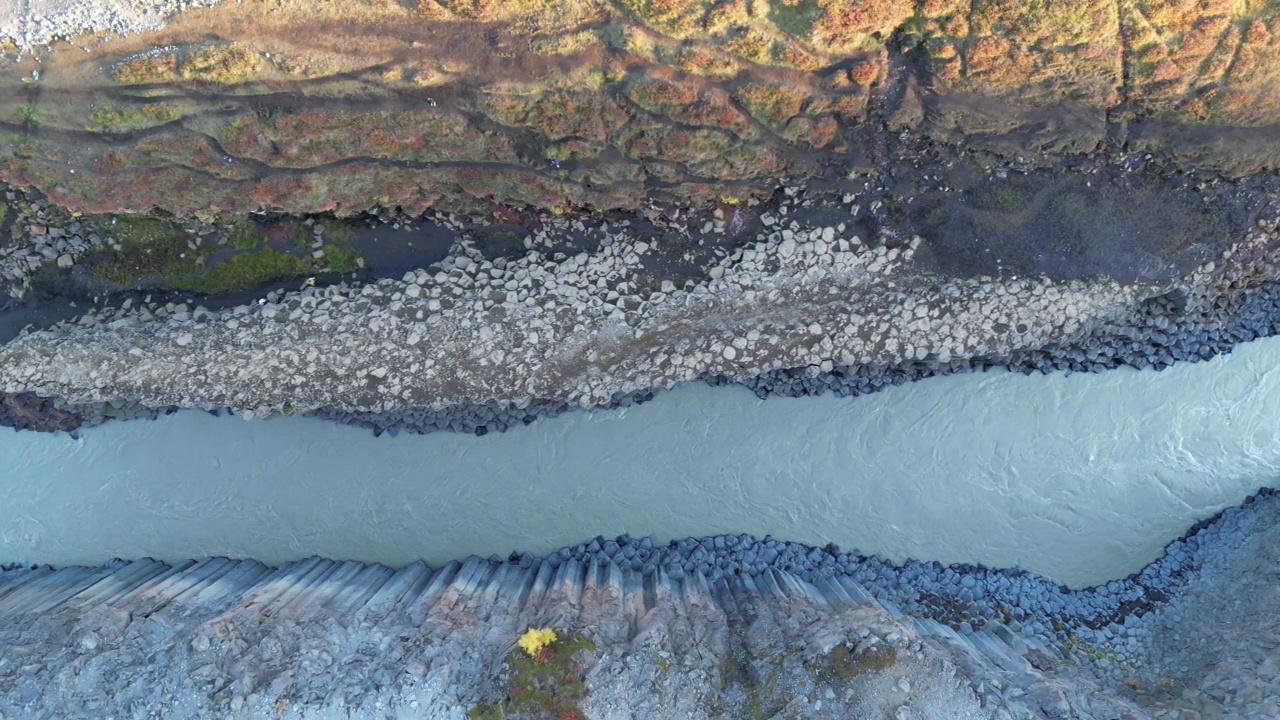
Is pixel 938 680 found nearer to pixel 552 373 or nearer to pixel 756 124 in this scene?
pixel 552 373

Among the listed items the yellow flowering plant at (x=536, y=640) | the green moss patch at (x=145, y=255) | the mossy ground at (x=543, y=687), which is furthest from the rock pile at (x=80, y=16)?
the mossy ground at (x=543, y=687)

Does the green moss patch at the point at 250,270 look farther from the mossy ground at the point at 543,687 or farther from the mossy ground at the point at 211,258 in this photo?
the mossy ground at the point at 543,687

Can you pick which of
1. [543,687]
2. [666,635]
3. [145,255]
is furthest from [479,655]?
[145,255]

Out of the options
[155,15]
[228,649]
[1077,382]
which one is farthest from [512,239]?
[1077,382]

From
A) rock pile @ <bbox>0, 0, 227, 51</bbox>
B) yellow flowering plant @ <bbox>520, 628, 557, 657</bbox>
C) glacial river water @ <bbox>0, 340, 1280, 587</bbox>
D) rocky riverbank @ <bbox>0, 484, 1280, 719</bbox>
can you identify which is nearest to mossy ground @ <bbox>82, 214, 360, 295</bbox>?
glacial river water @ <bbox>0, 340, 1280, 587</bbox>

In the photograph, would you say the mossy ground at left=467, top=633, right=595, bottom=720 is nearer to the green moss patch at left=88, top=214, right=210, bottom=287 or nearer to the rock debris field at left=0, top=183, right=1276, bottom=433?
the rock debris field at left=0, top=183, right=1276, bottom=433

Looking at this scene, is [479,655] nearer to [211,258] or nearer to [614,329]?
[614,329]

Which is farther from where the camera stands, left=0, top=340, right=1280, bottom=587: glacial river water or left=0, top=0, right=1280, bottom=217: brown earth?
left=0, top=340, right=1280, bottom=587: glacial river water

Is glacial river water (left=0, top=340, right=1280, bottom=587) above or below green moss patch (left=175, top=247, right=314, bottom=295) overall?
below
